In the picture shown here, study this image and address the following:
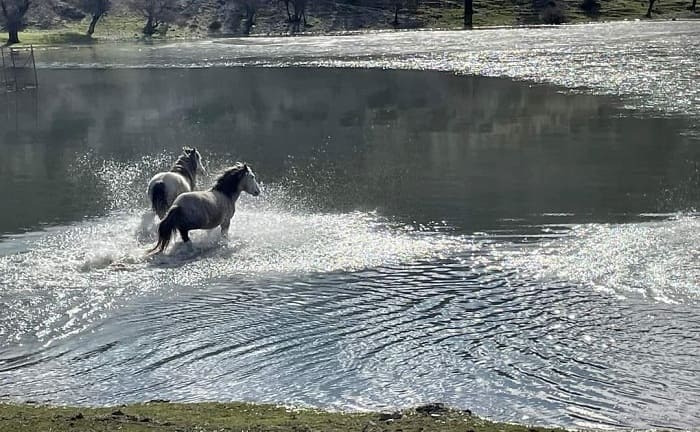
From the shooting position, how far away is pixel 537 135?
3142cm

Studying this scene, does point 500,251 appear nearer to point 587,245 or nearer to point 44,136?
point 587,245

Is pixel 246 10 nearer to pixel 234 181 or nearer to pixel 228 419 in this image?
pixel 234 181

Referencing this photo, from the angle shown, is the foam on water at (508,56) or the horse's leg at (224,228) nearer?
the horse's leg at (224,228)

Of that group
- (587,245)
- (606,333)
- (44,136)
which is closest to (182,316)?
(606,333)

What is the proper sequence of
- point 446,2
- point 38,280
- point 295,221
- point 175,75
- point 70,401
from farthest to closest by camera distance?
point 446,2, point 175,75, point 295,221, point 38,280, point 70,401

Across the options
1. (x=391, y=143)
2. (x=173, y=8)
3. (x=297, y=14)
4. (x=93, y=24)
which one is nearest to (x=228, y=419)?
(x=391, y=143)

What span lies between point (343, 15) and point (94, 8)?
107 feet

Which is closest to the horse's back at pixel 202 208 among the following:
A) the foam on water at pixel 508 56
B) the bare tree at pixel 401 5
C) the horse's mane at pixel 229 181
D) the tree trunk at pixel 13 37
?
the horse's mane at pixel 229 181

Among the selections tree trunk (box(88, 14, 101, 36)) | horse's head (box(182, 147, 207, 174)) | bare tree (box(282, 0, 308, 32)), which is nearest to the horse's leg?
horse's head (box(182, 147, 207, 174))

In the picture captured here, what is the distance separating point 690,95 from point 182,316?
30.0 metres

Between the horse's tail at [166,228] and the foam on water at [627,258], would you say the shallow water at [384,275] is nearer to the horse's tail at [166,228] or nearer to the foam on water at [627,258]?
the foam on water at [627,258]

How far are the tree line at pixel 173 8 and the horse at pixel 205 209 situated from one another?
95.3 m

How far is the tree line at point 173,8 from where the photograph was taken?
11594 cm

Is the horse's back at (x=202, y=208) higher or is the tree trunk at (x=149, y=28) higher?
the tree trunk at (x=149, y=28)
